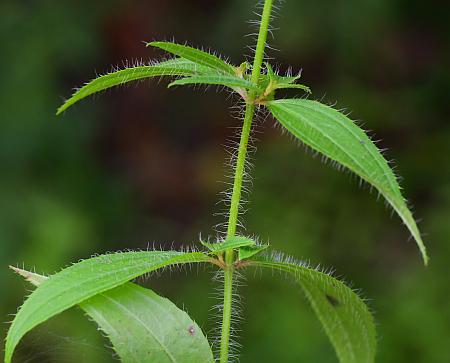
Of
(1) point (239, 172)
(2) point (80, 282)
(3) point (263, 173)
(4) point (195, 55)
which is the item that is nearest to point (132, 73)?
(4) point (195, 55)

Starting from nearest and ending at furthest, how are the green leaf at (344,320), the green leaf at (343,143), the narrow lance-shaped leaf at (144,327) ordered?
the green leaf at (343,143)
the narrow lance-shaped leaf at (144,327)
the green leaf at (344,320)

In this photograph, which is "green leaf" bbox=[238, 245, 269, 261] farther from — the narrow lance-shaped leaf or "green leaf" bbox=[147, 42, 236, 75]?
"green leaf" bbox=[147, 42, 236, 75]

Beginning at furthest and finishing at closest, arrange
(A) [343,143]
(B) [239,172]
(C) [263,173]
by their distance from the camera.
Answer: (C) [263,173], (B) [239,172], (A) [343,143]

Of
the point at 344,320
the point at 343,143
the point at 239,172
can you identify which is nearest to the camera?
the point at 343,143

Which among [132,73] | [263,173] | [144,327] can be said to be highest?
[263,173]

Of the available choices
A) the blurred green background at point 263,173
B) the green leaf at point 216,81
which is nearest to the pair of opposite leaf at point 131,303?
the green leaf at point 216,81

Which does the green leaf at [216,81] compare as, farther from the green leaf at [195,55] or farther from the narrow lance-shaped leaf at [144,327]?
the narrow lance-shaped leaf at [144,327]

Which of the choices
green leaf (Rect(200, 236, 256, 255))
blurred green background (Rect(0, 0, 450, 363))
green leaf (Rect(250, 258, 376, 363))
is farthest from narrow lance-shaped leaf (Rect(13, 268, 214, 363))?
blurred green background (Rect(0, 0, 450, 363))

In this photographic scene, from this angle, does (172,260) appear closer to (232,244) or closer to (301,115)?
(232,244)
